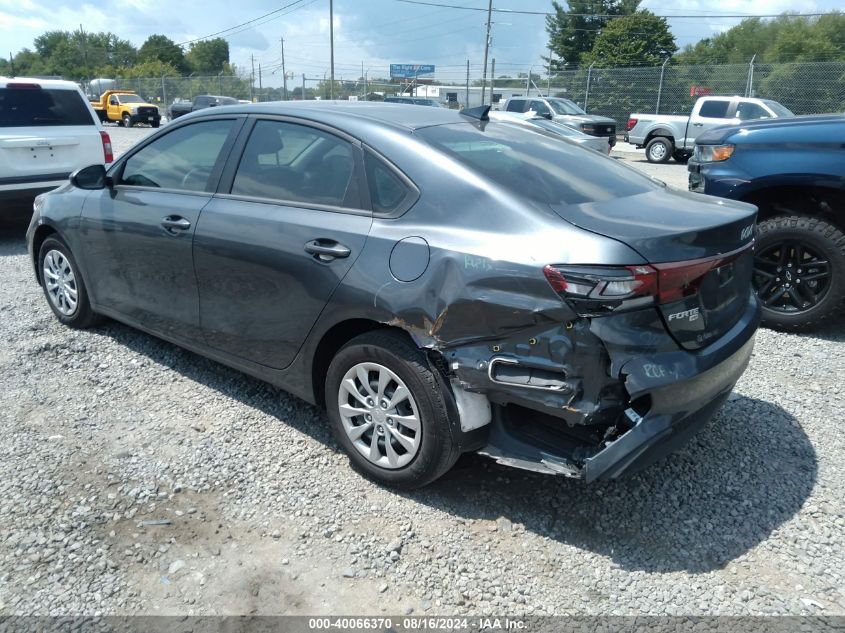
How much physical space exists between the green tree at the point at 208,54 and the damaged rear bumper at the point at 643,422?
109518 mm

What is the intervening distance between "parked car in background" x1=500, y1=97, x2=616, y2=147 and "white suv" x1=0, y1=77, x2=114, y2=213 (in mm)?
15216

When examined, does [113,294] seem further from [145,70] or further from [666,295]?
Answer: [145,70]

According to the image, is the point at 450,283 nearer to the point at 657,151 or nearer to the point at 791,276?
the point at 791,276

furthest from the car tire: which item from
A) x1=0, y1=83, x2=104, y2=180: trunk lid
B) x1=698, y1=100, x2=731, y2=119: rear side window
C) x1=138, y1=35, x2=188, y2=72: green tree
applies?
x1=138, y1=35, x2=188, y2=72: green tree

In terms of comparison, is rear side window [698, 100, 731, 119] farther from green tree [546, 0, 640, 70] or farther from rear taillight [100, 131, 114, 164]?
green tree [546, 0, 640, 70]

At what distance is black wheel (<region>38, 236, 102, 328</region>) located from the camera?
4762mm

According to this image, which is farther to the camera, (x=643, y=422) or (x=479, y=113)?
(x=479, y=113)

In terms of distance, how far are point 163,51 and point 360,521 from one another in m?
106

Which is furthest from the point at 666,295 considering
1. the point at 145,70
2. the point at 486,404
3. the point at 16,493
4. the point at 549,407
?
the point at 145,70

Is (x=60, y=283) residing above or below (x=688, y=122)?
below

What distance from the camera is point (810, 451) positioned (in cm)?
346

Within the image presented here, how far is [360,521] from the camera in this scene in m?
2.92

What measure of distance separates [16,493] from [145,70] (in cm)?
7484

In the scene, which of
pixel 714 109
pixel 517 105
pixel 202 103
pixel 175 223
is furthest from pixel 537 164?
pixel 202 103
